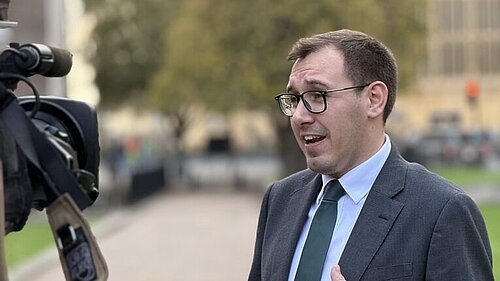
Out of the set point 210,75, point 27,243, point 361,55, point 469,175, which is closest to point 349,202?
point 361,55

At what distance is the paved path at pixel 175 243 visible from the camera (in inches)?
615

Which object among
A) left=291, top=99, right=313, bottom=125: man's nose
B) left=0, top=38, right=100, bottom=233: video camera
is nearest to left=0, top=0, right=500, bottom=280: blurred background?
left=0, top=38, right=100, bottom=233: video camera

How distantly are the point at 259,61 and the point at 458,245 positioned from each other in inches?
980

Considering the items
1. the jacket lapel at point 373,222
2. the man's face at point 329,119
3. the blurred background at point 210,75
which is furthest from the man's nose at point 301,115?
the blurred background at point 210,75

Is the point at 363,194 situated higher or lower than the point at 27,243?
higher

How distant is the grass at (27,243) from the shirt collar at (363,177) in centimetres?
1277

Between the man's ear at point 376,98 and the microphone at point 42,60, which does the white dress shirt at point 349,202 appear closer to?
the man's ear at point 376,98

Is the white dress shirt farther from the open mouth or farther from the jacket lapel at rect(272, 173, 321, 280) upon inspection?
the open mouth

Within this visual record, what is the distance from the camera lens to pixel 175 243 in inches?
795

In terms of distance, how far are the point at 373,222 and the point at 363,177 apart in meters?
0.18

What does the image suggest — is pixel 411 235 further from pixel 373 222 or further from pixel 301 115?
pixel 301 115

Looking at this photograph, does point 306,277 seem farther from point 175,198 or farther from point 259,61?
point 175,198

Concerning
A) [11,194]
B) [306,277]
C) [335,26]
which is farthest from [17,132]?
[335,26]

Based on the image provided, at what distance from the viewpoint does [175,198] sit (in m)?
34.3
